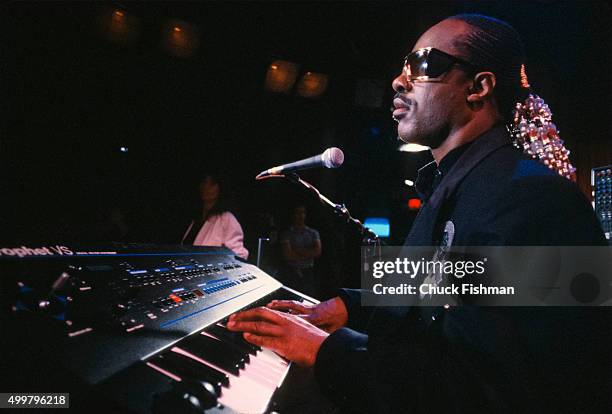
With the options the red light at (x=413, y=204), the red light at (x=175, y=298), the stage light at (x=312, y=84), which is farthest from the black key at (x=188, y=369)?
the red light at (x=413, y=204)

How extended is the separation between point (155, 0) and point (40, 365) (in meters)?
4.82

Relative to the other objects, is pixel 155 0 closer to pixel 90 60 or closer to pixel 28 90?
pixel 90 60

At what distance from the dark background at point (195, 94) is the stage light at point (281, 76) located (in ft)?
0.45

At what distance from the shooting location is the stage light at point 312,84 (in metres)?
5.86

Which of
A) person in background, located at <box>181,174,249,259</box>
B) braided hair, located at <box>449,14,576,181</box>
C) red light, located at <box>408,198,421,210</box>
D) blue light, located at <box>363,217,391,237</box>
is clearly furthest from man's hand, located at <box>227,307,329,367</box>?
red light, located at <box>408,198,421,210</box>

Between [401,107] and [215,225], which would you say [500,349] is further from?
[215,225]

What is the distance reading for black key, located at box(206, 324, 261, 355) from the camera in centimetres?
101

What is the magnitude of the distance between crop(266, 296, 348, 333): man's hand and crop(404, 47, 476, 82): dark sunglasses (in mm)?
1079

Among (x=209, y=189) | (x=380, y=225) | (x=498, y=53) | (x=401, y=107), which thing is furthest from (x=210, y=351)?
(x=380, y=225)

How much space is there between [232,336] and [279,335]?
0.18m

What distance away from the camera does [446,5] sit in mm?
4133

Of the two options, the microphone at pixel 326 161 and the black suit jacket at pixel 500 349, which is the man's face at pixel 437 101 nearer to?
the microphone at pixel 326 161

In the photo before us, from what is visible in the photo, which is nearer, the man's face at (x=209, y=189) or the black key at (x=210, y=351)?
the black key at (x=210, y=351)

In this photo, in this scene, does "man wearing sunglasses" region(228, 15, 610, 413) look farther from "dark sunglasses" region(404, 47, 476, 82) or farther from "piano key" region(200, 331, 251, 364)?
"dark sunglasses" region(404, 47, 476, 82)
